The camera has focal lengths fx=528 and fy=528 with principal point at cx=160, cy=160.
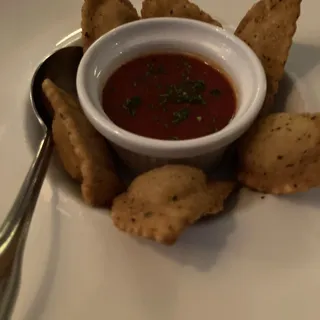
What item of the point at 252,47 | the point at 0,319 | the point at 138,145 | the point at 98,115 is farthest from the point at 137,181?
the point at 252,47

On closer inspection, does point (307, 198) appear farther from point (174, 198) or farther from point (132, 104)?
point (132, 104)

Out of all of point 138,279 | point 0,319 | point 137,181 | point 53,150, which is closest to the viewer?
point 0,319

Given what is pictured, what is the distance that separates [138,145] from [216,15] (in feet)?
3.07

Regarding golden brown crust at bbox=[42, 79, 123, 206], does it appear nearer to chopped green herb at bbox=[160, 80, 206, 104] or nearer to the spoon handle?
the spoon handle

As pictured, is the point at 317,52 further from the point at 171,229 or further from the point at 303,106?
the point at 171,229

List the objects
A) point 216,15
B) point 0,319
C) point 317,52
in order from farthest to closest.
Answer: point 216,15, point 317,52, point 0,319

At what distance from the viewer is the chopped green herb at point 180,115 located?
185 centimetres

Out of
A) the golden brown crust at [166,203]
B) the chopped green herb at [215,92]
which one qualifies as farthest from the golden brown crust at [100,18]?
the golden brown crust at [166,203]

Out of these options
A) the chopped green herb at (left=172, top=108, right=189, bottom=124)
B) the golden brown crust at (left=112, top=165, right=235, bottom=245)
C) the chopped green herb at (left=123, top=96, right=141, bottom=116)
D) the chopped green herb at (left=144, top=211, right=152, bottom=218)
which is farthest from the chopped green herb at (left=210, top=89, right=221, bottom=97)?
the chopped green herb at (left=144, top=211, right=152, bottom=218)

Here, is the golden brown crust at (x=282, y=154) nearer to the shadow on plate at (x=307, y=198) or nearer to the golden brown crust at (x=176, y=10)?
the shadow on plate at (x=307, y=198)

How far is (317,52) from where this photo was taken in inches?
85.7

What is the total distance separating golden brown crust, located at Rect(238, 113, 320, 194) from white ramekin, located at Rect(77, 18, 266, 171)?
7 cm

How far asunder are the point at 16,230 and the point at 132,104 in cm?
62

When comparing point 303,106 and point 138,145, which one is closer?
point 138,145
